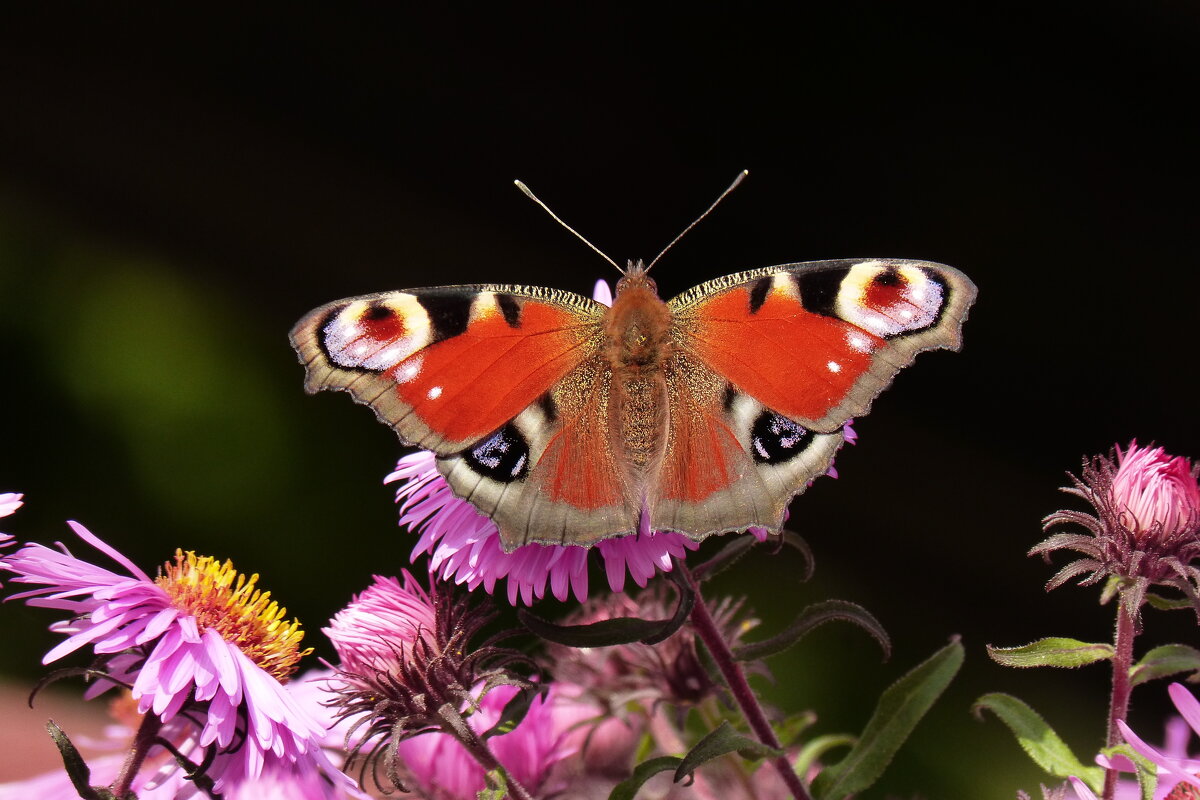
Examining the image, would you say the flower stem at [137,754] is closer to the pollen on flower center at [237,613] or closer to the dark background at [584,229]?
the pollen on flower center at [237,613]

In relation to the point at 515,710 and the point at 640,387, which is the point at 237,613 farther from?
the point at 640,387

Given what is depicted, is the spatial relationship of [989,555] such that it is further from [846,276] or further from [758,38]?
[846,276]

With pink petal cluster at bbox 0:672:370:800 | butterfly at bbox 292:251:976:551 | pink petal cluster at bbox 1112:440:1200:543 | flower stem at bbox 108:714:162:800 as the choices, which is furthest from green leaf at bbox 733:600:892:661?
flower stem at bbox 108:714:162:800

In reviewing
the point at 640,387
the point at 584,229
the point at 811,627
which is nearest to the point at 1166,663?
the point at 811,627

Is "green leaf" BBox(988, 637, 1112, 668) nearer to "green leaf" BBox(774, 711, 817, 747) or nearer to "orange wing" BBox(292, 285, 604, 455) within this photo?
"green leaf" BBox(774, 711, 817, 747)

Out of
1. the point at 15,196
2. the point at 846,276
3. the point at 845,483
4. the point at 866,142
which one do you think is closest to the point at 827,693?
the point at 845,483
